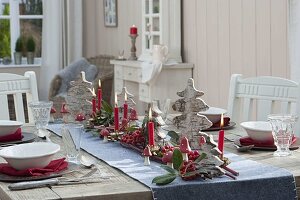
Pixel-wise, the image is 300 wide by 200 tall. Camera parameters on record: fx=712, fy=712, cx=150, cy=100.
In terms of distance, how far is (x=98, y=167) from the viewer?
2.16 m

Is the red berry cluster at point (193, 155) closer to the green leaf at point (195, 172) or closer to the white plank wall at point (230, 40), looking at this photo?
the green leaf at point (195, 172)

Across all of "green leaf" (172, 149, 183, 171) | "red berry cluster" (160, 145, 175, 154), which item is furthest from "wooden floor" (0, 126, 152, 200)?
"red berry cluster" (160, 145, 175, 154)

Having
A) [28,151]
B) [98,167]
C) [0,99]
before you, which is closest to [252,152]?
[98,167]

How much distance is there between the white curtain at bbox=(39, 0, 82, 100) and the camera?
7078 millimetres

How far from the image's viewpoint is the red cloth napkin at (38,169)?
79.9 inches

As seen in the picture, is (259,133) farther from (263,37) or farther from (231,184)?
(263,37)

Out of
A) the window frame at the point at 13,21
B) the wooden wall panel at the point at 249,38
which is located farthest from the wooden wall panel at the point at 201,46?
the window frame at the point at 13,21

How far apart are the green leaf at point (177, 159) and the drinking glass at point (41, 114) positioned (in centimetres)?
82

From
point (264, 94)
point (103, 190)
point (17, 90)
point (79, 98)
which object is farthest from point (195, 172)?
point (17, 90)

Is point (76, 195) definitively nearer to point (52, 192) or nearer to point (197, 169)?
point (52, 192)

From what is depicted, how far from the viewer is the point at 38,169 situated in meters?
2.04

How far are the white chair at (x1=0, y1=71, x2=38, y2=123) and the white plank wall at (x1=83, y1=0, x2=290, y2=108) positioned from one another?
1370mm

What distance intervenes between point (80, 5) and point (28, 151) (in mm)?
5078

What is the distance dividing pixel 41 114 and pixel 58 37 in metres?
4.49
